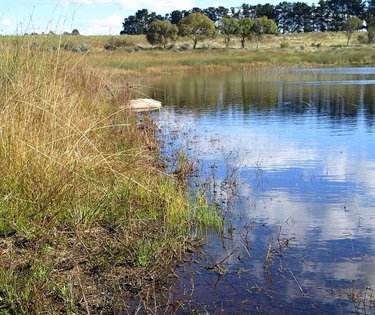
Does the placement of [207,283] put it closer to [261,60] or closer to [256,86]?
[256,86]

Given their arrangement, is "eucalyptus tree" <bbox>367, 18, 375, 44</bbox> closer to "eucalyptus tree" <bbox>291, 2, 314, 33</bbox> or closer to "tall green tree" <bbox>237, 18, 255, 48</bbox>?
"tall green tree" <bbox>237, 18, 255, 48</bbox>

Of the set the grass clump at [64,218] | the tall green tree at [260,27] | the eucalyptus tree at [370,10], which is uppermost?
the eucalyptus tree at [370,10]

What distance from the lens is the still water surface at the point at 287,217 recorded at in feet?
11.7

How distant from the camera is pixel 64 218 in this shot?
4.17 metres

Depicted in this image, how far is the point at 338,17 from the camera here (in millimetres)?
84125

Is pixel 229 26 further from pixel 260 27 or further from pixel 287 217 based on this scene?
pixel 287 217

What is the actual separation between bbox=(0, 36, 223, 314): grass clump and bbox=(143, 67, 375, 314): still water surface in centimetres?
37

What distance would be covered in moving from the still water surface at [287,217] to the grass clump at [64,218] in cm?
37

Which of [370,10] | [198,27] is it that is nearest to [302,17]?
[370,10]

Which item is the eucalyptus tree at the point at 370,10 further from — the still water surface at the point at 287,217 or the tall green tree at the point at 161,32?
the still water surface at the point at 287,217

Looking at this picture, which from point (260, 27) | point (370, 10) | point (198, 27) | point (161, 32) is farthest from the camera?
point (370, 10)

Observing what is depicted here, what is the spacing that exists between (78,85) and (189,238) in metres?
4.12

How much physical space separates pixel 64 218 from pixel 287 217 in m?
2.16

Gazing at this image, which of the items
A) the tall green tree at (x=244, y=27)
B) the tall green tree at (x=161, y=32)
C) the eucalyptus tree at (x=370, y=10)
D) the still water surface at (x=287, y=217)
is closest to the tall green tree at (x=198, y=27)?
the tall green tree at (x=161, y=32)
